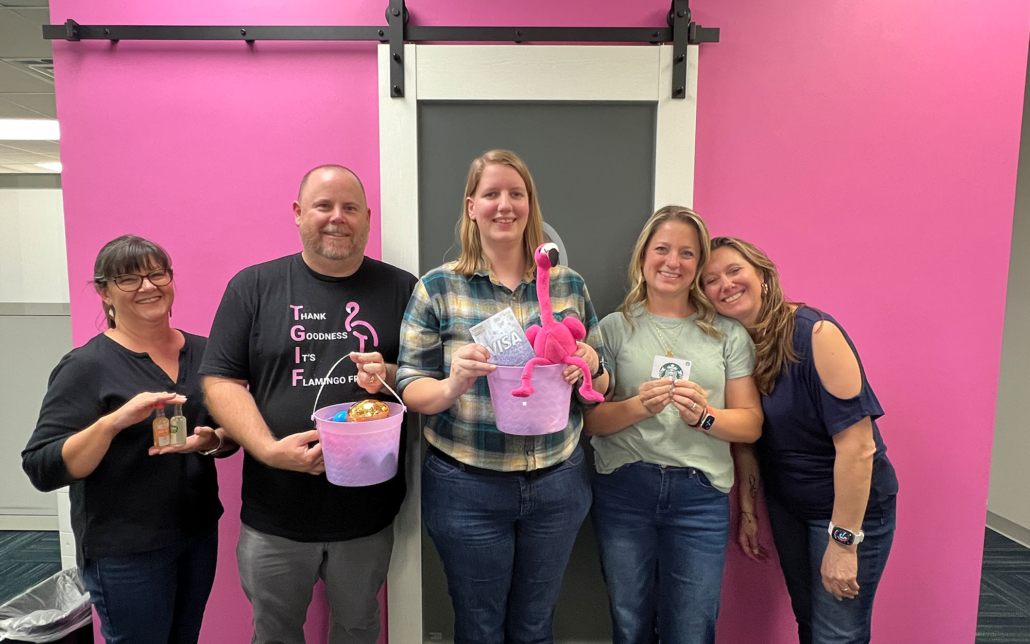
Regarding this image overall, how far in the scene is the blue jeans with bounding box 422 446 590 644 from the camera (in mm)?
1372

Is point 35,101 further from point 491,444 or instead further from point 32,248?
point 491,444

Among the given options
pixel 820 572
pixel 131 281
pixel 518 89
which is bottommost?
pixel 820 572

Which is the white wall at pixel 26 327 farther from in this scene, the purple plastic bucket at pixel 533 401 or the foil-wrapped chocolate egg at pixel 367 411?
the purple plastic bucket at pixel 533 401

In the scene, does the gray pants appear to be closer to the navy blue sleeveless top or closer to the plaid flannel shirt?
the plaid flannel shirt

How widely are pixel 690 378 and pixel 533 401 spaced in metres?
0.52

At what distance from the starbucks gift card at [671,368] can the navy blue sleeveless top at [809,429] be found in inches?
11.1

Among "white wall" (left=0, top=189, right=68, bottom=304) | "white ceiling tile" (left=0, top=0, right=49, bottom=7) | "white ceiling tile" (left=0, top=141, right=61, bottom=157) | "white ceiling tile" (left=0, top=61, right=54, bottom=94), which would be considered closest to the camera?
"white ceiling tile" (left=0, top=0, right=49, bottom=7)

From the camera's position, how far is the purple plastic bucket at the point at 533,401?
121cm

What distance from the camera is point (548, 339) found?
3.87 feet

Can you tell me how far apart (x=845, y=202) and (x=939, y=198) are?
330mm

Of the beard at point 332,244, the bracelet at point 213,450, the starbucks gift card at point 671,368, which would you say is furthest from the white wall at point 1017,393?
the bracelet at point 213,450

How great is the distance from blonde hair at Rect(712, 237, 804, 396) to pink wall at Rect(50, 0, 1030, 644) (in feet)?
1.15

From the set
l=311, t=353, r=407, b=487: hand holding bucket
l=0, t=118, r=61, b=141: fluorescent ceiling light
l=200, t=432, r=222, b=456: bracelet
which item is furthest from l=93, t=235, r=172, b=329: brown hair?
l=0, t=118, r=61, b=141: fluorescent ceiling light

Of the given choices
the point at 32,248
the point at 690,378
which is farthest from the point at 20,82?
the point at 690,378
